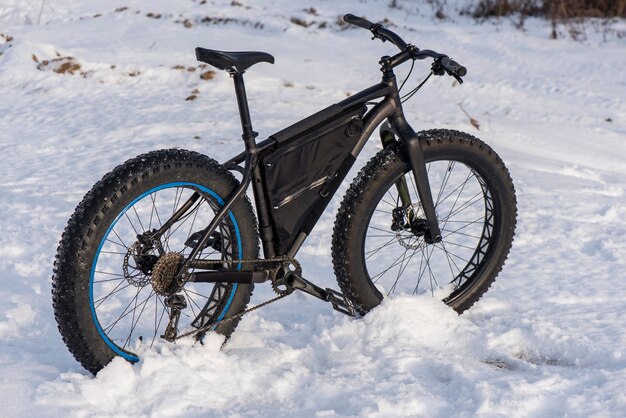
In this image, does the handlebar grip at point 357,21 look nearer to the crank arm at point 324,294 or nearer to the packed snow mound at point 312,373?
the crank arm at point 324,294

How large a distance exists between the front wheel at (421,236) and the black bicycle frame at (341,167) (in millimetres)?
54

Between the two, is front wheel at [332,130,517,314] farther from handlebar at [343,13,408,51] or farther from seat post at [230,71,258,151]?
seat post at [230,71,258,151]

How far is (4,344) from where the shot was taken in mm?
3484

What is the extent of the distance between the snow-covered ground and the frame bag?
52 cm

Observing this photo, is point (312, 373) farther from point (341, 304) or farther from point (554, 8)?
point (554, 8)

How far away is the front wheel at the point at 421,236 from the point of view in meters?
3.55

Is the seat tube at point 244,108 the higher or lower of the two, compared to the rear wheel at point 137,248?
higher

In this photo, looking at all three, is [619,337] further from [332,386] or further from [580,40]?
[580,40]

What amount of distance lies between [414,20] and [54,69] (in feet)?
15.1

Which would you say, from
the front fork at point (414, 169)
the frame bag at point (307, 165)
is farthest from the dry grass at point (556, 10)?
the frame bag at point (307, 165)

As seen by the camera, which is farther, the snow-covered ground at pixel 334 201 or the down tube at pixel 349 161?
the down tube at pixel 349 161

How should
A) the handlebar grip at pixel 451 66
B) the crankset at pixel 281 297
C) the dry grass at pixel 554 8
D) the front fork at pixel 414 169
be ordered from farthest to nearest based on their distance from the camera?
1. the dry grass at pixel 554 8
2. the front fork at pixel 414 169
3. the handlebar grip at pixel 451 66
4. the crankset at pixel 281 297

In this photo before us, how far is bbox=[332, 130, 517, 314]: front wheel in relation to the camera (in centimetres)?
355

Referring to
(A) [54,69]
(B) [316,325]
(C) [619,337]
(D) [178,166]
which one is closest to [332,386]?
(B) [316,325]
